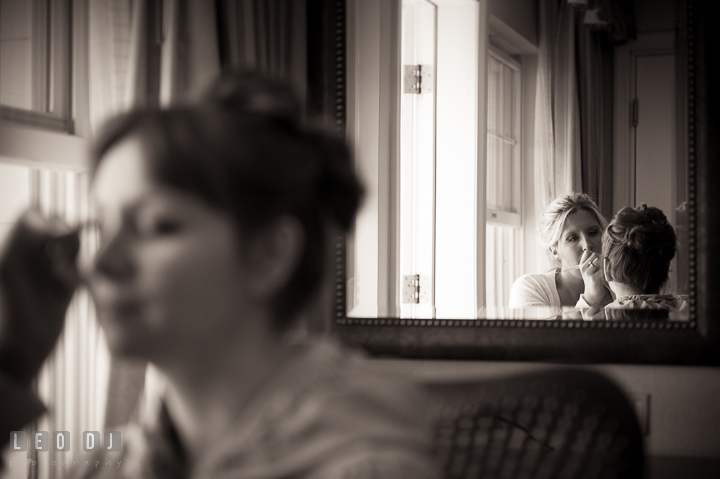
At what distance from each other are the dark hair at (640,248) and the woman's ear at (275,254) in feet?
3.56

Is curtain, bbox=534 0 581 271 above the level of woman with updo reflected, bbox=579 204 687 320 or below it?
above

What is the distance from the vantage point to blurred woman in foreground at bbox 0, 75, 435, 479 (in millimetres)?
428

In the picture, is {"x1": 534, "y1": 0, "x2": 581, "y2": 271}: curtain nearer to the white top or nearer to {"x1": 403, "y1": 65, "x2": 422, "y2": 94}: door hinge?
the white top

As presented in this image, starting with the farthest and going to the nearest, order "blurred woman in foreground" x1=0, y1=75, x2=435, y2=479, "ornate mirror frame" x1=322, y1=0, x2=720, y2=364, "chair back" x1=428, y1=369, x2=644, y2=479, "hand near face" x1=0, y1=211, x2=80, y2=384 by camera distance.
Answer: "ornate mirror frame" x1=322, y1=0, x2=720, y2=364 < "chair back" x1=428, y1=369, x2=644, y2=479 < "hand near face" x1=0, y1=211, x2=80, y2=384 < "blurred woman in foreground" x1=0, y1=75, x2=435, y2=479

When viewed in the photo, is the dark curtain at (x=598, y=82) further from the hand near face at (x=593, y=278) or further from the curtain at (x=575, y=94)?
the hand near face at (x=593, y=278)

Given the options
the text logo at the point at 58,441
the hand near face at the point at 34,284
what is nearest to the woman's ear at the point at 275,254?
the hand near face at the point at 34,284

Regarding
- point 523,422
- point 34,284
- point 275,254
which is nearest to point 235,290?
point 275,254

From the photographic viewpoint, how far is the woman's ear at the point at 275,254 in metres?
0.48

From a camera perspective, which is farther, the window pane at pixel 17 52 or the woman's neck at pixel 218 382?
the window pane at pixel 17 52

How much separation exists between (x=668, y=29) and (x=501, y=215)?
0.49 metres

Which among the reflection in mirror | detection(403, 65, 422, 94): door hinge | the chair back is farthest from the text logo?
detection(403, 65, 422, 94): door hinge

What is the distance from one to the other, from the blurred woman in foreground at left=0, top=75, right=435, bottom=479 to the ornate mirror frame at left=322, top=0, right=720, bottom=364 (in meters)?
1.01

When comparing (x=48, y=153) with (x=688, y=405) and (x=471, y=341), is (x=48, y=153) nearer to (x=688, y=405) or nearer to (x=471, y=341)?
(x=471, y=341)

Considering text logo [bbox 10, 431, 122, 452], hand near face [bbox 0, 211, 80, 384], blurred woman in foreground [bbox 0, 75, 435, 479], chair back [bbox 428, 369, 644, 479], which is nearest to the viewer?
blurred woman in foreground [bbox 0, 75, 435, 479]
